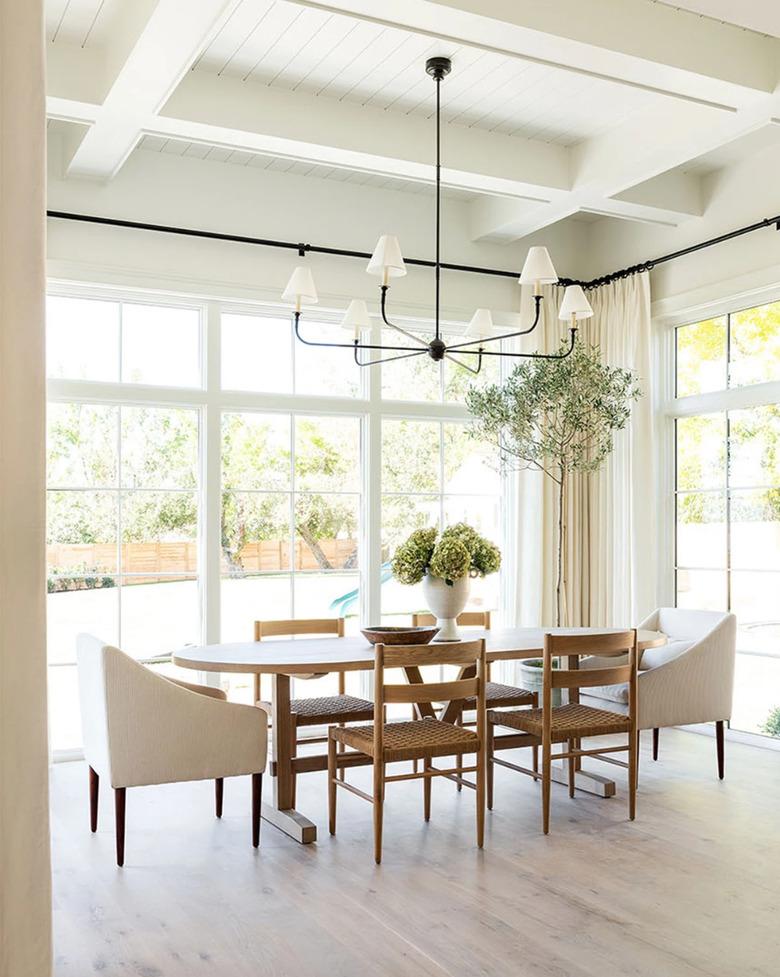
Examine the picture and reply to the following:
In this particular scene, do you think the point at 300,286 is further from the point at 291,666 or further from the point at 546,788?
the point at 546,788

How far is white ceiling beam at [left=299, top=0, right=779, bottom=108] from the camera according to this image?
3.48 metres

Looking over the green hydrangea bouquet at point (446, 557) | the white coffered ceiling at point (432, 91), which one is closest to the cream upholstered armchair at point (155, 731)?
the green hydrangea bouquet at point (446, 557)

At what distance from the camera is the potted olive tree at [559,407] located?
18.3ft

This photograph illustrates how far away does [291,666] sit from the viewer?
375cm

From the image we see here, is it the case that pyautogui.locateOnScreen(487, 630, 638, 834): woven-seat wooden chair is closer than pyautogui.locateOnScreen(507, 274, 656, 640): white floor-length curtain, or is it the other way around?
pyautogui.locateOnScreen(487, 630, 638, 834): woven-seat wooden chair

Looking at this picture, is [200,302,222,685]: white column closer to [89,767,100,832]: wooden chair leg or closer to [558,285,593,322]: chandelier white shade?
[89,767,100,832]: wooden chair leg

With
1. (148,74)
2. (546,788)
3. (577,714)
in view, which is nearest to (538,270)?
(148,74)

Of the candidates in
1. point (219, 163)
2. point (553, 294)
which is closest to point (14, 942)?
point (219, 163)

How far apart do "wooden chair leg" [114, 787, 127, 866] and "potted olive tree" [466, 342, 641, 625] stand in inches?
111

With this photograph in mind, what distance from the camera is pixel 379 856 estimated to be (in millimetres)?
3514

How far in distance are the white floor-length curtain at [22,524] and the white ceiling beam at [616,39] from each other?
2806 mm

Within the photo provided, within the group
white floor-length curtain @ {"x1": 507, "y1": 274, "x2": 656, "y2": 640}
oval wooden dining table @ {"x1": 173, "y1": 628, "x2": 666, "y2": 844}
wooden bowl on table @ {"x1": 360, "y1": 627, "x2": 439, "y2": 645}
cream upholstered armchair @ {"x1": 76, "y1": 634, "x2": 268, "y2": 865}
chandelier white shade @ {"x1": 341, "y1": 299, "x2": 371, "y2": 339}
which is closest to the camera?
cream upholstered armchair @ {"x1": 76, "y1": 634, "x2": 268, "y2": 865}

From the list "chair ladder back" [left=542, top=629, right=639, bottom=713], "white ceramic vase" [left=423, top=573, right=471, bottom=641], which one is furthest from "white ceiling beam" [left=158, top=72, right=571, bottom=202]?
"chair ladder back" [left=542, top=629, right=639, bottom=713]

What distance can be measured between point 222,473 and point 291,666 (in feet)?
7.20
